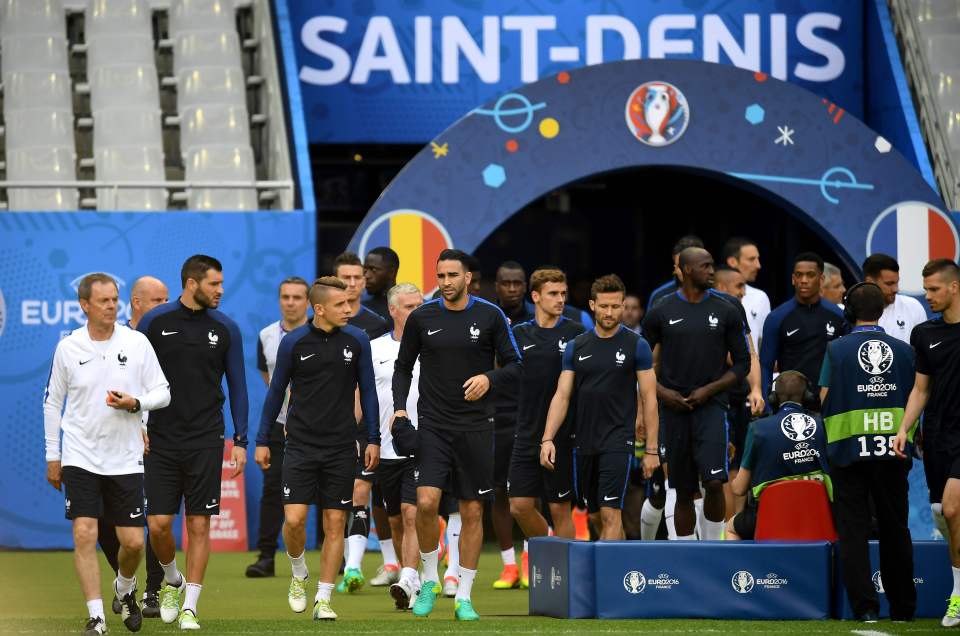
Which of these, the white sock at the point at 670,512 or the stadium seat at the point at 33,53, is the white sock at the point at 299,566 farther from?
the stadium seat at the point at 33,53

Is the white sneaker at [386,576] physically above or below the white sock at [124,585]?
below

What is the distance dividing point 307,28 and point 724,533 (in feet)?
29.1

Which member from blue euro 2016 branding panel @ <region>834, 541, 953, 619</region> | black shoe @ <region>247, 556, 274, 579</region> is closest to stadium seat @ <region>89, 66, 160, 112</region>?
black shoe @ <region>247, 556, 274, 579</region>

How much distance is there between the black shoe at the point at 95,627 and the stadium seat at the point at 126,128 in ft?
30.6

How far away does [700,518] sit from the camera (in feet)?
41.4

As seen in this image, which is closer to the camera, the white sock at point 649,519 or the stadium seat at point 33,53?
the white sock at point 649,519

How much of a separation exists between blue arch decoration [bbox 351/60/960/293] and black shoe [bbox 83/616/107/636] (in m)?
7.26

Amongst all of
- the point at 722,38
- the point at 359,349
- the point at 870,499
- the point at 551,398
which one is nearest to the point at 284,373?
the point at 359,349

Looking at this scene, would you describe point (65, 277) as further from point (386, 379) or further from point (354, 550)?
point (354, 550)

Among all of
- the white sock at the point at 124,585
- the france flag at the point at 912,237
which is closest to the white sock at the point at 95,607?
the white sock at the point at 124,585

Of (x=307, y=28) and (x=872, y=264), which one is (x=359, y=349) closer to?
(x=872, y=264)

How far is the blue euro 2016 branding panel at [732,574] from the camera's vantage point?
Result: 9.77 metres

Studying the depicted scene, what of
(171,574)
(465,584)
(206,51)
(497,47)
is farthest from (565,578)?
(206,51)

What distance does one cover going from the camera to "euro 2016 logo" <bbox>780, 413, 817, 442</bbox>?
1017cm
